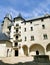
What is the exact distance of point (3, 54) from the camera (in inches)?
1378

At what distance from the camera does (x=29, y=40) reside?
3650 centimetres

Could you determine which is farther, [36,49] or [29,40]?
[29,40]

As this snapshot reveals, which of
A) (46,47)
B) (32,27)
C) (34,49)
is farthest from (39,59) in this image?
(32,27)

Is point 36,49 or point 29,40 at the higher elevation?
point 29,40

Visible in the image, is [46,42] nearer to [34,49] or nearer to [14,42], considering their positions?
[34,49]

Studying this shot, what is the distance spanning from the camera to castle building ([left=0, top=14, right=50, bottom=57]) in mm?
34688

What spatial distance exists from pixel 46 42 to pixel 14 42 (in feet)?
40.4

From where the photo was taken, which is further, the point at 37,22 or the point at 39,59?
the point at 37,22

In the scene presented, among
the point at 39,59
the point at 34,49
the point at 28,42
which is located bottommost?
the point at 39,59

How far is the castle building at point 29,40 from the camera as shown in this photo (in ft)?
114

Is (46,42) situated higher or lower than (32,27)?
lower

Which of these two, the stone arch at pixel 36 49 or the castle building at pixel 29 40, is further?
the stone arch at pixel 36 49

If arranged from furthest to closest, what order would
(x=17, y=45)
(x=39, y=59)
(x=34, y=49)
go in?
(x=17, y=45) → (x=34, y=49) → (x=39, y=59)

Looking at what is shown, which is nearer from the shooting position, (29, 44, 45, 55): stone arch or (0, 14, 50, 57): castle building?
(0, 14, 50, 57): castle building
